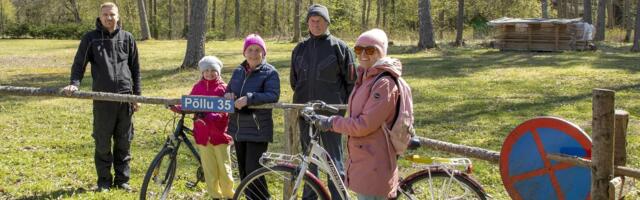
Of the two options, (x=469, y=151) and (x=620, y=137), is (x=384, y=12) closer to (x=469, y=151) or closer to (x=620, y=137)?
(x=469, y=151)

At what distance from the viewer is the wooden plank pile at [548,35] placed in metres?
24.2

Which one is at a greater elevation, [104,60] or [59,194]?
[104,60]

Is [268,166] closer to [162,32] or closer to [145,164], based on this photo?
[145,164]

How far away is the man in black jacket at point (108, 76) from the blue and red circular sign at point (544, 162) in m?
3.70

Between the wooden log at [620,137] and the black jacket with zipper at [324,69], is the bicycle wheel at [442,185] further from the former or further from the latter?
the black jacket with zipper at [324,69]

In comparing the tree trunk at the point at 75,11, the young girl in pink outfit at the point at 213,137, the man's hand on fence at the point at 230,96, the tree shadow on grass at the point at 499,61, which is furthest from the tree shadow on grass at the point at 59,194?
the tree trunk at the point at 75,11

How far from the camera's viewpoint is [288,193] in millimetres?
4641

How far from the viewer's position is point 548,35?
80.2 feet

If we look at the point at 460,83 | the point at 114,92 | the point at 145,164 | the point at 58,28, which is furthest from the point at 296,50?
the point at 58,28

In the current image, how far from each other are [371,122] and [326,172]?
97 cm

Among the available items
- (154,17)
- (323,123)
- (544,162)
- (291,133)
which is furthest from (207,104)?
(154,17)

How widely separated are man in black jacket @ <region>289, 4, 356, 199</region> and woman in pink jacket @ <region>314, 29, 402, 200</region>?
1.18 meters

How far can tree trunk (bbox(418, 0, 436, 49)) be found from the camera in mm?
24594

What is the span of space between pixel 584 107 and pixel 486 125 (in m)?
2.68
